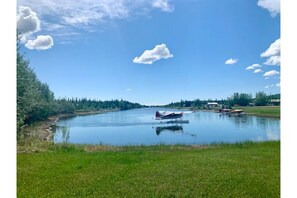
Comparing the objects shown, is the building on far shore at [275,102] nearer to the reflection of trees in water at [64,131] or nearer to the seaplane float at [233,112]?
the seaplane float at [233,112]

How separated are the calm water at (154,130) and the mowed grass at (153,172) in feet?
Result: 0.47

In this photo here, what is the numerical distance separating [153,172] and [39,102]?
7.35ft

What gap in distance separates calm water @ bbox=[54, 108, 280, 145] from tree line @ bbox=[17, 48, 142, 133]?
160 millimetres

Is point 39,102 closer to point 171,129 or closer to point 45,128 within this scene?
point 45,128

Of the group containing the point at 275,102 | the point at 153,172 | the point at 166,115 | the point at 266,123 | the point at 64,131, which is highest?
the point at 275,102

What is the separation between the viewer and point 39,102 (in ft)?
16.4

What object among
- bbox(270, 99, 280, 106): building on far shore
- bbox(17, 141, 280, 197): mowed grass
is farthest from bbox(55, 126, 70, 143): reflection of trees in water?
bbox(270, 99, 280, 106): building on far shore

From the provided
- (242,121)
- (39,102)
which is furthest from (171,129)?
(39,102)

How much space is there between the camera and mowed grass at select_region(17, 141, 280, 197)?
3168mm

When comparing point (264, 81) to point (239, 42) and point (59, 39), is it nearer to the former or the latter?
point (239, 42)

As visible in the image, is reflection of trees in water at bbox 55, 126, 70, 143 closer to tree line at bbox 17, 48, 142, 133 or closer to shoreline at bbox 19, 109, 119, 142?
shoreline at bbox 19, 109, 119, 142

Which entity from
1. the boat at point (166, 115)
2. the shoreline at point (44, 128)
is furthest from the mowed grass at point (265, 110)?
the shoreline at point (44, 128)
